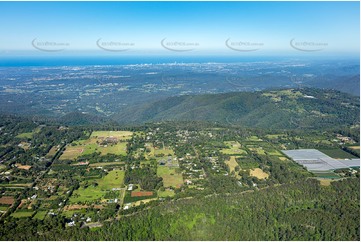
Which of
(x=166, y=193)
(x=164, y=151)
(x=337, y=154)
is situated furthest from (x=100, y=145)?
(x=337, y=154)

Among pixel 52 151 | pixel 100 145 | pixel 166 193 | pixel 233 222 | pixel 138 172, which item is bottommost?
pixel 233 222

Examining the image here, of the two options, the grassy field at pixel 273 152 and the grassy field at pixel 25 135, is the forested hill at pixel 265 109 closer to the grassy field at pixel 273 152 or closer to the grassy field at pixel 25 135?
the grassy field at pixel 273 152

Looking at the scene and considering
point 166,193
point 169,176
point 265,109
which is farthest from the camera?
point 265,109

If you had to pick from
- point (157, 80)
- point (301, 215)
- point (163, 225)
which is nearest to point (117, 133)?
point (163, 225)

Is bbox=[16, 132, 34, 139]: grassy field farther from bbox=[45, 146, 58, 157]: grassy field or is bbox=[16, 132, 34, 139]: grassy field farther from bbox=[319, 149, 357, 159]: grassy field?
bbox=[319, 149, 357, 159]: grassy field

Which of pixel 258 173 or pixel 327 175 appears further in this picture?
pixel 258 173

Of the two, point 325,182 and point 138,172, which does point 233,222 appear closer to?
point 325,182

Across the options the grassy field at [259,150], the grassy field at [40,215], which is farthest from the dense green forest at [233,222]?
the grassy field at [259,150]

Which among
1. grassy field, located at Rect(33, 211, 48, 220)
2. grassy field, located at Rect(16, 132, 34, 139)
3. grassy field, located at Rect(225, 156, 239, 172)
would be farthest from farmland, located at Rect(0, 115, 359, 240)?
grassy field, located at Rect(16, 132, 34, 139)
